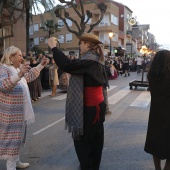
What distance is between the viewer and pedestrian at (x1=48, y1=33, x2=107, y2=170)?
3355 millimetres

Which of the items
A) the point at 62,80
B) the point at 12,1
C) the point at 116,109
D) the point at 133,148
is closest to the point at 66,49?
the point at 12,1

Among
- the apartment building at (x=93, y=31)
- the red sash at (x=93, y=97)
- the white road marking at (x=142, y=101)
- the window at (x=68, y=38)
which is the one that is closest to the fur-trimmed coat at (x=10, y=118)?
the red sash at (x=93, y=97)

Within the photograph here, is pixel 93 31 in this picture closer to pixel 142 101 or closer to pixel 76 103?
pixel 142 101

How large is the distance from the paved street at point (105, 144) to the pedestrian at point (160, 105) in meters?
1.06

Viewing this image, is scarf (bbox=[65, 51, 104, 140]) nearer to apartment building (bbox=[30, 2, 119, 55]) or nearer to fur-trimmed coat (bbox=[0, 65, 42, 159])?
fur-trimmed coat (bbox=[0, 65, 42, 159])

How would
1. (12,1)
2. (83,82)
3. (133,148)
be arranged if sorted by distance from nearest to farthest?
(83,82)
(133,148)
(12,1)

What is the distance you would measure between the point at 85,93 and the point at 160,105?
907mm

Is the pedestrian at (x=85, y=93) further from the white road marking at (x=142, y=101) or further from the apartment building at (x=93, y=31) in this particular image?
the apartment building at (x=93, y=31)

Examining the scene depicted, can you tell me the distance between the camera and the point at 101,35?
53.1 m

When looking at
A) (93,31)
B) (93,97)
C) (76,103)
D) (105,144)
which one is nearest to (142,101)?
(105,144)

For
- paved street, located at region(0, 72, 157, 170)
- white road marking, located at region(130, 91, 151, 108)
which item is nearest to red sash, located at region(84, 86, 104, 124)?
paved street, located at region(0, 72, 157, 170)

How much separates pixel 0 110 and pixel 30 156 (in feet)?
4.73

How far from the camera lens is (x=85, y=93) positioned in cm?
347

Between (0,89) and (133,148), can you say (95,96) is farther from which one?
(133,148)
